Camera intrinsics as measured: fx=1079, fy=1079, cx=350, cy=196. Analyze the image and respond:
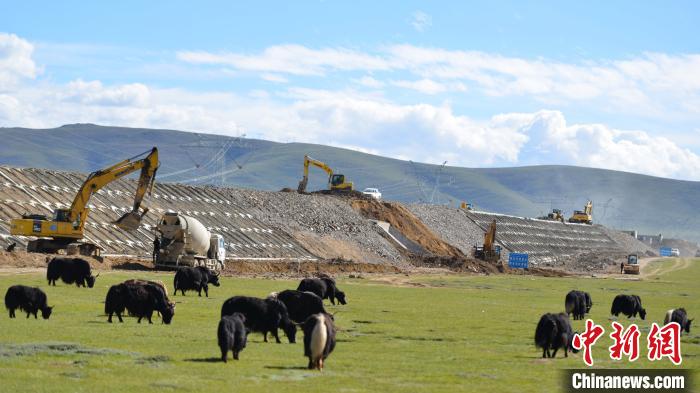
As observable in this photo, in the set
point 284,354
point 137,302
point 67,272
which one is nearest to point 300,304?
point 137,302

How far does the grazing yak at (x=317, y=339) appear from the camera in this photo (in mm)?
26297

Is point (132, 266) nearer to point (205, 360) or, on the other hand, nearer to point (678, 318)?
point (678, 318)

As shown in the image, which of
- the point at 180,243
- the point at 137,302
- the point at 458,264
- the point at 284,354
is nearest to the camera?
the point at 284,354

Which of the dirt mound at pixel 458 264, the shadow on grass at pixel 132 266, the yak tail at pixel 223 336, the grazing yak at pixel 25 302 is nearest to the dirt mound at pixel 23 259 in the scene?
the shadow on grass at pixel 132 266

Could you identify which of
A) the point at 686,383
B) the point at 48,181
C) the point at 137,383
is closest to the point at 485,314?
the point at 686,383

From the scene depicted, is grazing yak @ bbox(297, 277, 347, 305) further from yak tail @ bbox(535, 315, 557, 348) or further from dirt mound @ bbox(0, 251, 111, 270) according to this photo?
dirt mound @ bbox(0, 251, 111, 270)

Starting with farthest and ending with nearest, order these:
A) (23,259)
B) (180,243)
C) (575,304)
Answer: (180,243), (23,259), (575,304)

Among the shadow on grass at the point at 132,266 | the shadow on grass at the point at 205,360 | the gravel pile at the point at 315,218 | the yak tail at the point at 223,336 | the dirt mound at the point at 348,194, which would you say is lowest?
the shadow on grass at the point at 205,360

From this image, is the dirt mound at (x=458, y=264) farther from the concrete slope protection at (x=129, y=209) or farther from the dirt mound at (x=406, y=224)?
the concrete slope protection at (x=129, y=209)

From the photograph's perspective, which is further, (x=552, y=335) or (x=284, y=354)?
(x=552, y=335)

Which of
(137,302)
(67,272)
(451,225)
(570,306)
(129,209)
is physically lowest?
(137,302)

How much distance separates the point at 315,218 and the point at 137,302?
89003mm

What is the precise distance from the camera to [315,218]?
413ft

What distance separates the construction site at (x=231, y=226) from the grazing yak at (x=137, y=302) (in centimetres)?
3863
